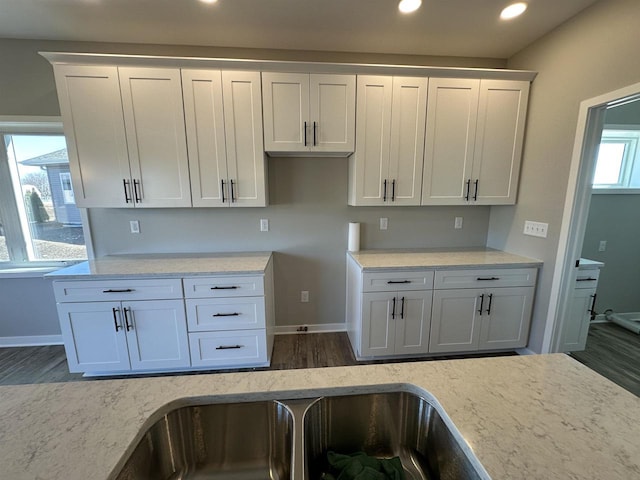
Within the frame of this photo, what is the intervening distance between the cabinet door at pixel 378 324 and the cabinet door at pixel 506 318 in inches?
33.0

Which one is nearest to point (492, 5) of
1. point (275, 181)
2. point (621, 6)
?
point (621, 6)

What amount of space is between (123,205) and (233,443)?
2.18 meters

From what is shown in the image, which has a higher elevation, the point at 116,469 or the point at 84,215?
the point at 84,215

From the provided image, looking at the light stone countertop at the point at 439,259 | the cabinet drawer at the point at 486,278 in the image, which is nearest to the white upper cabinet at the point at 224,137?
the light stone countertop at the point at 439,259

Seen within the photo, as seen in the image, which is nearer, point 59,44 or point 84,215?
point 59,44

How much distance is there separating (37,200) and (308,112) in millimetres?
2687

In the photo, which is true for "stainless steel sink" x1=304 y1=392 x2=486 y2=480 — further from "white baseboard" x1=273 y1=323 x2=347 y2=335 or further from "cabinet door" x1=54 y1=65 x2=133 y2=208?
"cabinet door" x1=54 y1=65 x2=133 y2=208

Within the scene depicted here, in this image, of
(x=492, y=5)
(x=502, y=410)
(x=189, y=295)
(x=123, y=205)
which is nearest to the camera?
(x=502, y=410)

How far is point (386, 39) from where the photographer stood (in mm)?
2244

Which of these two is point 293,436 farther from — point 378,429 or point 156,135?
point 156,135

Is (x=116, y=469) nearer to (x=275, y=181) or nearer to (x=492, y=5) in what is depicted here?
(x=275, y=181)

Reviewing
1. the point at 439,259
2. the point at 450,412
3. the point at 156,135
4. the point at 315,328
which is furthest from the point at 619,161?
the point at 156,135

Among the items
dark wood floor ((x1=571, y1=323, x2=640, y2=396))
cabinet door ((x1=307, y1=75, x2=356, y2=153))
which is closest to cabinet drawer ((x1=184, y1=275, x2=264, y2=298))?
cabinet door ((x1=307, y1=75, x2=356, y2=153))

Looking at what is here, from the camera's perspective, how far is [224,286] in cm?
211
